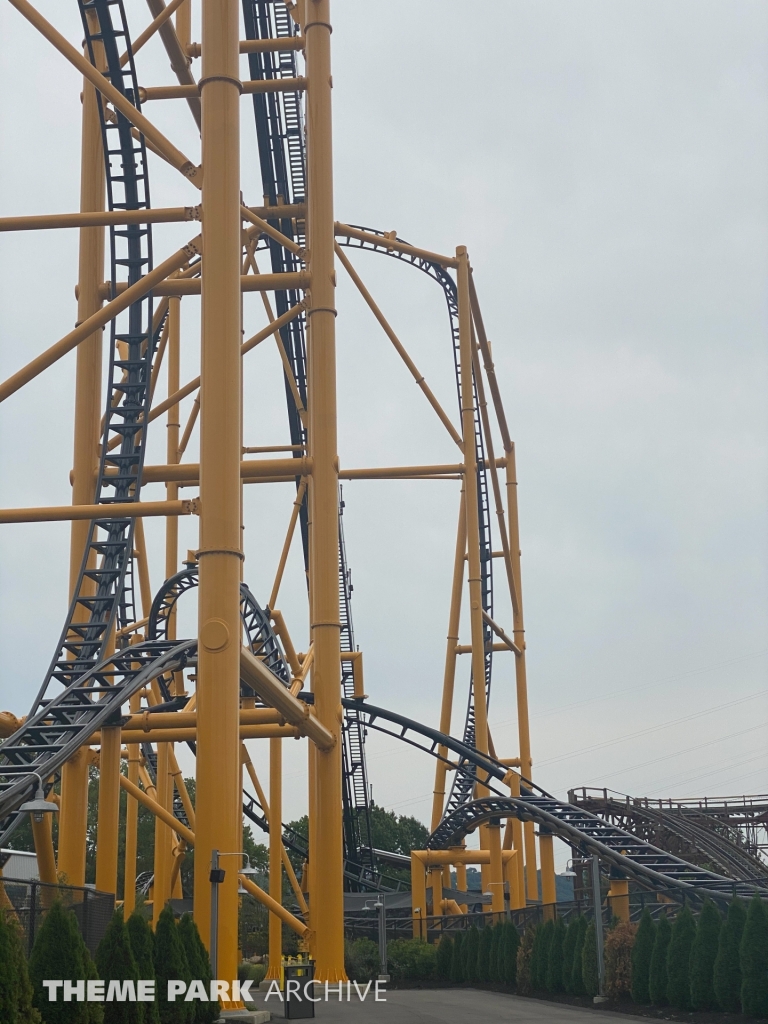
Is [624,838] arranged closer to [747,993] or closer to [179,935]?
[747,993]

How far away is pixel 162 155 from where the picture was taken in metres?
13.5

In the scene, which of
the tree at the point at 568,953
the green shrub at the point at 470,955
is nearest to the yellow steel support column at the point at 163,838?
the green shrub at the point at 470,955

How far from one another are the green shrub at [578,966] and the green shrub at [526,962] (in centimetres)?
175

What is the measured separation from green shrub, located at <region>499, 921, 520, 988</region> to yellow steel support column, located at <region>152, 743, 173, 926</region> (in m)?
5.53

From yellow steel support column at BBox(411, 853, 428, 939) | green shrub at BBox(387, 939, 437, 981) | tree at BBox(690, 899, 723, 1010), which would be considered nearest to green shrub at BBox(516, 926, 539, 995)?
green shrub at BBox(387, 939, 437, 981)

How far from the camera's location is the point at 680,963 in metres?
14.0

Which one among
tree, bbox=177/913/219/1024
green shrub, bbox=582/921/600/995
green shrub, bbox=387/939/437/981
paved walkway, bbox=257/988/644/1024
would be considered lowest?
green shrub, bbox=387/939/437/981

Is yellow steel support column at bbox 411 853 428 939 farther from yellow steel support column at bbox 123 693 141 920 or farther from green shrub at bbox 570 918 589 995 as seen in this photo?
green shrub at bbox 570 918 589 995

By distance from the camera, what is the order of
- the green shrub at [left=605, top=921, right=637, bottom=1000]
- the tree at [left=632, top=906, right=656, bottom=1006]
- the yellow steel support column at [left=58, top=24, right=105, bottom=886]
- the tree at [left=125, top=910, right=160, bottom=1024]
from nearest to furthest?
the tree at [left=125, top=910, right=160, bottom=1024] → the yellow steel support column at [left=58, top=24, right=105, bottom=886] → the tree at [left=632, top=906, right=656, bottom=1006] → the green shrub at [left=605, top=921, right=637, bottom=1000]

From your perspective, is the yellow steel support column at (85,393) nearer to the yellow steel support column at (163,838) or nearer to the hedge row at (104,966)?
the hedge row at (104,966)

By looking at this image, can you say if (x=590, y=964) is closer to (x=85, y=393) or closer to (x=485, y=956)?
(x=485, y=956)

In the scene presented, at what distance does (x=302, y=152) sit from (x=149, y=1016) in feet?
47.7

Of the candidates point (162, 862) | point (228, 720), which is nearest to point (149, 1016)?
point (228, 720)

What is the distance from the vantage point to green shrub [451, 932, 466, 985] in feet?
74.3
